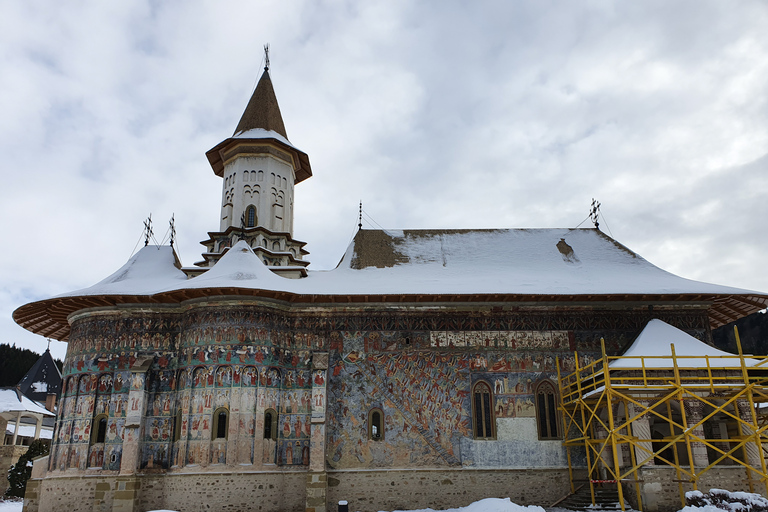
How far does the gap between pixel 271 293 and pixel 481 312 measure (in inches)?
231

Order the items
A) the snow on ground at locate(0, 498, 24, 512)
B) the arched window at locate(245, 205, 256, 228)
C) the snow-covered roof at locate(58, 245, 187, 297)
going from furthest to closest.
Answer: the snow on ground at locate(0, 498, 24, 512)
the arched window at locate(245, 205, 256, 228)
the snow-covered roof at locate(58, 245, 187, 297)

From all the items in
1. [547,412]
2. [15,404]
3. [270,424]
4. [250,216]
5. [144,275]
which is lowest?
[270,424]

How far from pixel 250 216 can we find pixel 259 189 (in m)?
1.01

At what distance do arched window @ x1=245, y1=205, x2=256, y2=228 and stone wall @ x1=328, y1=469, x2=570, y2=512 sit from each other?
9.04 meters

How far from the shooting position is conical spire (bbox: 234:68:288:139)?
22078 mm

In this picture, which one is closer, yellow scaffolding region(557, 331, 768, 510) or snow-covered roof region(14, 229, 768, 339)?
yellow scaffolding region(557, 331, 768, 510)

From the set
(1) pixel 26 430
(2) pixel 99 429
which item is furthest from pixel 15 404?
(2) pixel 99 429

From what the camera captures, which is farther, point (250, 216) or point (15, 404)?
point (15, 404)

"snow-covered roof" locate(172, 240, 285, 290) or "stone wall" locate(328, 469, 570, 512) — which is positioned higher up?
"snow-covered roof" locate(172, 240, 285, 290)

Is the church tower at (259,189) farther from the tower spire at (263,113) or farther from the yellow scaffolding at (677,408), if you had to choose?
the yellow scaffolding at (677,408)

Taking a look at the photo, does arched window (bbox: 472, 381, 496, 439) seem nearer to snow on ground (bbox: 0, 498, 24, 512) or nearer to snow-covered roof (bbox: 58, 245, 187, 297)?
snow-covered roof (bbox: 58, 245, 187, 297)

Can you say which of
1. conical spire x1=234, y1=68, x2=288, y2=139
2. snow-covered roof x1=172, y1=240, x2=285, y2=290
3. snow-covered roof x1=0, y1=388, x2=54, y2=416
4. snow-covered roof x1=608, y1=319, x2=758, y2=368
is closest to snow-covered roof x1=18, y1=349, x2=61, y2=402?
snow-covered roof x1=0, y1=388, x2=54, y2=416

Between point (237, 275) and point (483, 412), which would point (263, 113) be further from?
point (483, 412)

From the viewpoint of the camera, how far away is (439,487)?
15617mm
